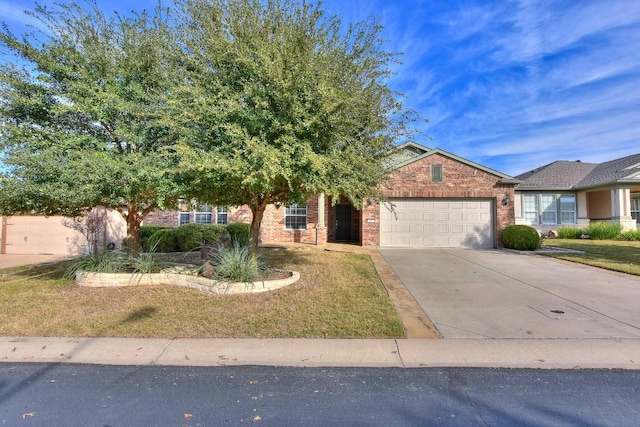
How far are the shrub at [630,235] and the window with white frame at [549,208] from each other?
3.25m

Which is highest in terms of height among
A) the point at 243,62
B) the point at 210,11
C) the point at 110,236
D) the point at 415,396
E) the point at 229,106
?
the point at 210,11

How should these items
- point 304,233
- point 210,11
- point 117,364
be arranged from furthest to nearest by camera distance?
point 304,233, point 210,11, point 117,364

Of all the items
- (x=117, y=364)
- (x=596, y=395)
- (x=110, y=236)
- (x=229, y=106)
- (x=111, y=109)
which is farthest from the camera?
(x=110, y=236)

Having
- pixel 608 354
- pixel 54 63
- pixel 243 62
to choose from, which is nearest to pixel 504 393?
pixel 608 354

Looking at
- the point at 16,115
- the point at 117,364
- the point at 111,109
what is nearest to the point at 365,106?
the point at 111,109

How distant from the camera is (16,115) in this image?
754cm

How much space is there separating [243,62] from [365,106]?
258cm

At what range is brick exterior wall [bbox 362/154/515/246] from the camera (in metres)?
17.0

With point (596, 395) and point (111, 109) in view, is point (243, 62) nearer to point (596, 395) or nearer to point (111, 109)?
point (111, 109)

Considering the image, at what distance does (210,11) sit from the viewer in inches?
273

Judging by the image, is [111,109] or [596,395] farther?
[111,109]

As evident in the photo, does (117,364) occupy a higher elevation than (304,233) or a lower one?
lower

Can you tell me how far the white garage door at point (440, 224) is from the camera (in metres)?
17.3

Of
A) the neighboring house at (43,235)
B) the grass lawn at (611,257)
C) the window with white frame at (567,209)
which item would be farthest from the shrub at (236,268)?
the window with white frame at (567,209)
